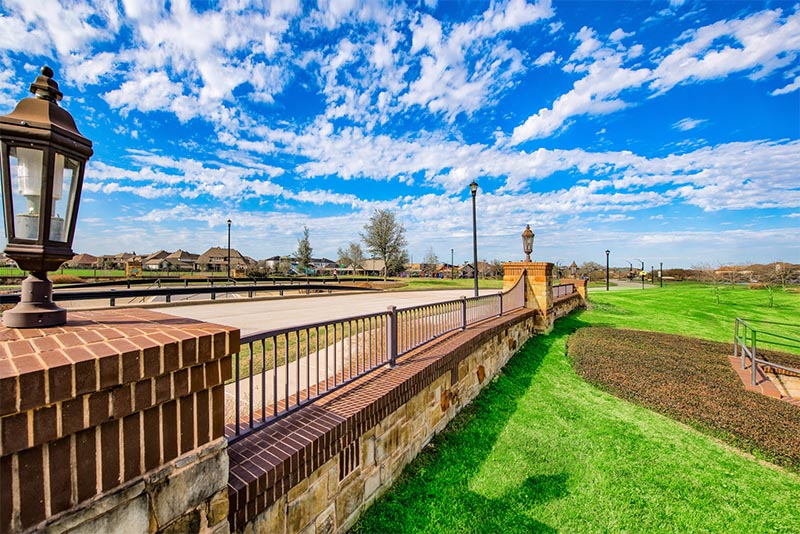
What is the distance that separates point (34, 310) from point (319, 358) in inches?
160

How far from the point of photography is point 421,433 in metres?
4.21

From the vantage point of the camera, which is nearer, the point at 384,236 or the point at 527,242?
the point at 527,242

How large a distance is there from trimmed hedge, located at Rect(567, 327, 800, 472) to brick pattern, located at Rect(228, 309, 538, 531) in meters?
4.60

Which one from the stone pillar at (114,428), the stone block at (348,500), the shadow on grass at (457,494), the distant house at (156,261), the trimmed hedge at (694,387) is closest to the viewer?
the stone pillar at (114,428)

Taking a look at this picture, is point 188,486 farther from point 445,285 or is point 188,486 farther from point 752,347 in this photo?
point 445,285

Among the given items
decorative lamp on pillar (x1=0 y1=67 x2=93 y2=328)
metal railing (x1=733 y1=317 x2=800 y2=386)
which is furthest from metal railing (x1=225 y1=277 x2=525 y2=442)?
metal railing (x1=733 y1=317 x2=800 y2=386)

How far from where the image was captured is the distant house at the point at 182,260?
7764 centimetres

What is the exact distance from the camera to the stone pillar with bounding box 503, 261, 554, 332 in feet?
35.6

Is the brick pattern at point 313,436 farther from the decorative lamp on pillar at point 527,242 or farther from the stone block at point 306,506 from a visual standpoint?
the decorative lamp on pillar at point 527,242

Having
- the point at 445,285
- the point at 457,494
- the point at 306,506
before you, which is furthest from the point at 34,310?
the point at 445,285

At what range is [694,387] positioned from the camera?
21.9 feet

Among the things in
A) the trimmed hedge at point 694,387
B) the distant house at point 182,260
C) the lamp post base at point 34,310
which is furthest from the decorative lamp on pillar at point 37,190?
the distant house at point 182,260

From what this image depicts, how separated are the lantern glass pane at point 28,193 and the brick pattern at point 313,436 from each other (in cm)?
180

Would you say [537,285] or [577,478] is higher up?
[537,285]
